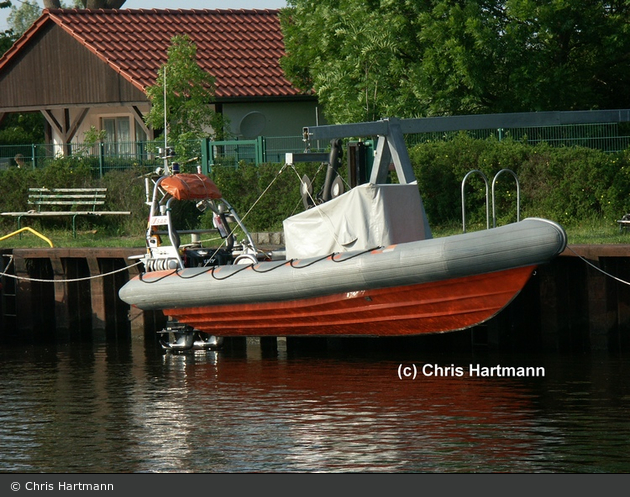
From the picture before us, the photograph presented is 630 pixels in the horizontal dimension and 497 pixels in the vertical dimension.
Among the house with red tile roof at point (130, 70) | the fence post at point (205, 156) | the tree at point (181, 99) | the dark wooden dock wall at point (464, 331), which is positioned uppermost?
the house with red tile roof at point (130, 70)

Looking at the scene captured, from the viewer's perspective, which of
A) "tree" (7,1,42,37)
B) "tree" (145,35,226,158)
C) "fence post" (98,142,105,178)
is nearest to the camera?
"tree" (145,35,226,158)

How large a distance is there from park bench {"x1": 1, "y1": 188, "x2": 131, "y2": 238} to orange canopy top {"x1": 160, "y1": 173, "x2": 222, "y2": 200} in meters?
6.40

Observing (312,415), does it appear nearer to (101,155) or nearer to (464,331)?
(464,331)

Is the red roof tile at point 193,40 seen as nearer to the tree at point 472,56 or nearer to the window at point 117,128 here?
the window at point 117,128

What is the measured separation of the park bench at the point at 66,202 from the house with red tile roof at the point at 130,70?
4.91 m

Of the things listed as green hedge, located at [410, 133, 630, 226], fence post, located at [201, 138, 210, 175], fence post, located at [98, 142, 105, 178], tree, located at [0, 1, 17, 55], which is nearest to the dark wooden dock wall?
green hedge, located at [410, 133, 630, 226]

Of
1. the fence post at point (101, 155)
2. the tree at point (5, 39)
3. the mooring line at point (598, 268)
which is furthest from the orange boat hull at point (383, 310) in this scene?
the tree at point (5, 39)

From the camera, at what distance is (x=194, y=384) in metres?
15.0

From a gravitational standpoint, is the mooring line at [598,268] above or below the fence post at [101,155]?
below

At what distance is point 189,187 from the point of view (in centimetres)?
1667

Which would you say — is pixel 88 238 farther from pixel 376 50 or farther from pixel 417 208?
pixel 417 208

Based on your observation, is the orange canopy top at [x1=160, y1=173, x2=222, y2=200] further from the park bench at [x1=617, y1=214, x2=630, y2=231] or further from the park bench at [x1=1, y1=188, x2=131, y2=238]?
the park bench at [x1=1, y1=188, x2=131, y2=238]

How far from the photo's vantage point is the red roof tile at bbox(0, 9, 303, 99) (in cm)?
2942

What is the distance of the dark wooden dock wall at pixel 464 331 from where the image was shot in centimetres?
1545
